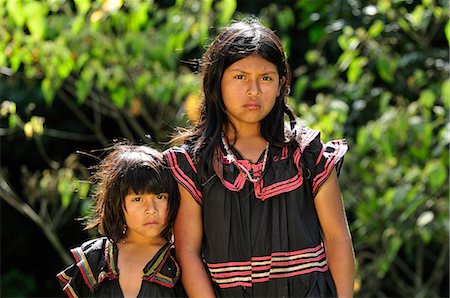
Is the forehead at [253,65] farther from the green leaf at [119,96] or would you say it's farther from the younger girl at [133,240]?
the green leaf at [119,96]

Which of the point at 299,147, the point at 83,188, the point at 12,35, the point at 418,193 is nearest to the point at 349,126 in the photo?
the point at 418,193

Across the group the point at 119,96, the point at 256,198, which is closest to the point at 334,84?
the point at 119,96

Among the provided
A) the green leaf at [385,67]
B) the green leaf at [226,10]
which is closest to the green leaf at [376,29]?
the green leaf at [385,67]

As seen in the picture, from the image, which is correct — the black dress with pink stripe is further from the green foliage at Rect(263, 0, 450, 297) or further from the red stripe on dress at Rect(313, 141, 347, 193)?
the green foliage at Rect(263, 0, 450, 297)

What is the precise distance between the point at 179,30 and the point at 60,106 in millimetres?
1505

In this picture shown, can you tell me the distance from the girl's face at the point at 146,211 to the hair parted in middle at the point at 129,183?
0.04 feet

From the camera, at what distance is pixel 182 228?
236 cm

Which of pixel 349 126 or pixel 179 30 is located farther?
pixel 349 126

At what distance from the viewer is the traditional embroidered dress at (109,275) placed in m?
2.35

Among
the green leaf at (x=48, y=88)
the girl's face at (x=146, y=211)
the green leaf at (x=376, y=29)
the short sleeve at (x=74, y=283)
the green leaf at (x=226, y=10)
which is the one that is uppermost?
the green leaf at (x=226, y=10)

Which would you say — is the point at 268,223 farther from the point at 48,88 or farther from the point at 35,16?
the point at 48,88

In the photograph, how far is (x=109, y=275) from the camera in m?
2.36

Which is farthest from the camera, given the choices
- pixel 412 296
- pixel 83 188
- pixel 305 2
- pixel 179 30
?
pixel 412 296

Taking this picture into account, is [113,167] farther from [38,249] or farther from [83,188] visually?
[38,249]
